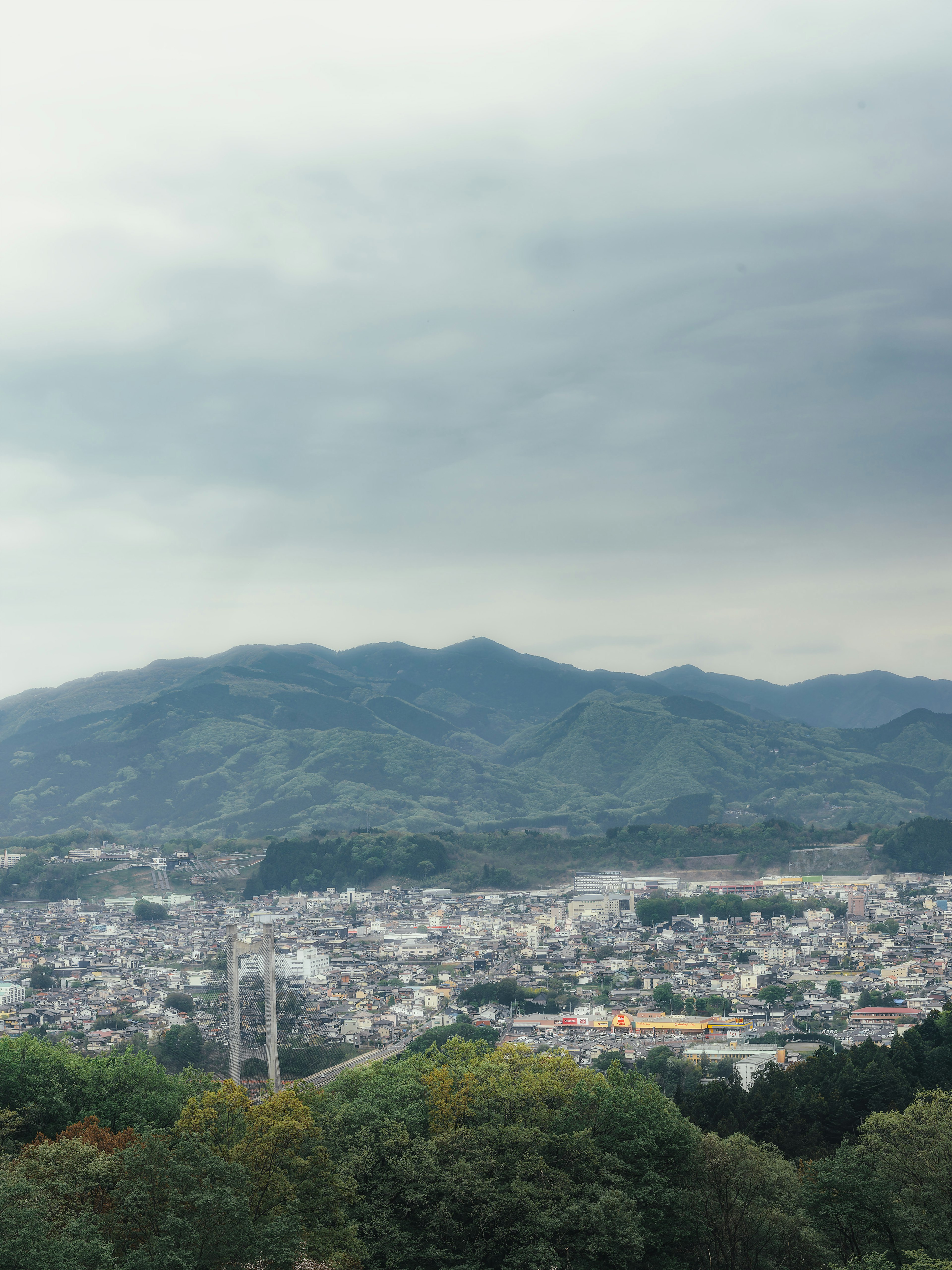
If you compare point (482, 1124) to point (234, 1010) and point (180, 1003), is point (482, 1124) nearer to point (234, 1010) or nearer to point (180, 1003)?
point (234, 1010)

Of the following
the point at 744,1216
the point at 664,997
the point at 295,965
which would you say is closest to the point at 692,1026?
the point at 664,997

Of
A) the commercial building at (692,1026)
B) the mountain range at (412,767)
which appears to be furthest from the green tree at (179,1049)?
the mountain range at (412,767)

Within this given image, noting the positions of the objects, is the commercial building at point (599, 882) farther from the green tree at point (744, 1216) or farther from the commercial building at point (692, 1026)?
the green tree at point (744, 1216)

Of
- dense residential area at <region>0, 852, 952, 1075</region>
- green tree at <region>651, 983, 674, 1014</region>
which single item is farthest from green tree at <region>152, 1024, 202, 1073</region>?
green tree at <region>651, 983, 674, 1014</region>

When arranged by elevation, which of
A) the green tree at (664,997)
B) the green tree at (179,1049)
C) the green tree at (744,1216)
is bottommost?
the green tree at (664,997)

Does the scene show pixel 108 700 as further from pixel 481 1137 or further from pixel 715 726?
pixel 481 1137

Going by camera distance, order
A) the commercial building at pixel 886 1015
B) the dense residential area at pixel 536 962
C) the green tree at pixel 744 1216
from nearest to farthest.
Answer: the green tree at pixel 744 1216, the dense residential area at pixel 536 962, the commercial building at pixel 886 1015

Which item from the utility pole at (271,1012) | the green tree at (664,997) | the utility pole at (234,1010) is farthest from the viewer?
the green tree at (664,997)
